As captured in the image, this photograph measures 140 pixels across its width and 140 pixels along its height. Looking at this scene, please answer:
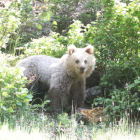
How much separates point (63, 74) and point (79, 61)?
21.8 inches

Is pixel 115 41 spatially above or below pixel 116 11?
below

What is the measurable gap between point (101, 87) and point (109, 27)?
61.7 inches

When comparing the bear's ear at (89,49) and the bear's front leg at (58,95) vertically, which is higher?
the bear's ear at (89,49)

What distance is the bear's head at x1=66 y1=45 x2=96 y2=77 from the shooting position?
630 cm

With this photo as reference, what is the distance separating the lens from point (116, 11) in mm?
6492

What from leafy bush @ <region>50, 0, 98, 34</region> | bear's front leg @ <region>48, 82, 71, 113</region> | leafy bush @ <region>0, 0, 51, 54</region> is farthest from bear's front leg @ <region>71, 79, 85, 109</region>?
leafy bush @ <region>50, 0, 98, 34</region>

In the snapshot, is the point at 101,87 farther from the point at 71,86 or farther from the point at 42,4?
the point at 42,4

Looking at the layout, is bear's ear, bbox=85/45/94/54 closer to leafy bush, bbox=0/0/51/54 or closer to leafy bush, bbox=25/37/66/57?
leafy bush, bbox=25/37/66/57

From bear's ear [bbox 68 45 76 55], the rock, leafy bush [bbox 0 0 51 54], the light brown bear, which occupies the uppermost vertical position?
leafy bush [bbox 0 0 51 54]

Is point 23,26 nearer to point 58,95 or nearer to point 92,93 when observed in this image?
point 92,93

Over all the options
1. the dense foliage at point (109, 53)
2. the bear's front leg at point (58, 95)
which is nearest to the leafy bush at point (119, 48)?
the dense foliage at point (109, 53)

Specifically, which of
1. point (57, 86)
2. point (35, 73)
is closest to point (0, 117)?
point (57, 86)

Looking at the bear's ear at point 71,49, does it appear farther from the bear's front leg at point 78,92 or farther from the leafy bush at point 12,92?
the leafy bush at point 12,92

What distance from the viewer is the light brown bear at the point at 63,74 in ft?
21.1
